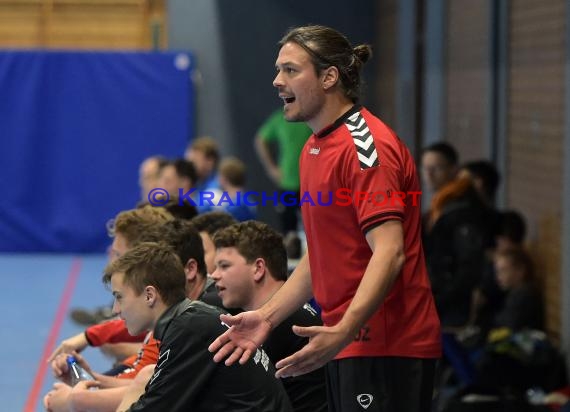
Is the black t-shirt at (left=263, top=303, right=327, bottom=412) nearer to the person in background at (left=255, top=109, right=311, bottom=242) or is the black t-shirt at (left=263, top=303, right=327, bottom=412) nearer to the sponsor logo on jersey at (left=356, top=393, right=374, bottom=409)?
the sponsor logo on jersey at (left=356, top=393, right=374, bottom=409)

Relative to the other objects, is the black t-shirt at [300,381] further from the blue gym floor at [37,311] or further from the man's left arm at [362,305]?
the blue gym floor at [37,311]

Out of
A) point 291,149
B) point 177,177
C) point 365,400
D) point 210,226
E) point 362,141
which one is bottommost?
point 365,400

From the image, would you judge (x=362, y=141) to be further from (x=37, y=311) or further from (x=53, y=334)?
(x=37, y=311)

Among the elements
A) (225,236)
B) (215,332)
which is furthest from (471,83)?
(215,332)

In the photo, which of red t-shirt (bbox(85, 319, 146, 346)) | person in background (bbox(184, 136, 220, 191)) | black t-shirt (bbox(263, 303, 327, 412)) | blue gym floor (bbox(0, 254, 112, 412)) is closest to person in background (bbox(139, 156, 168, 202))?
person in background (bbox(184, 136, 220, 191))

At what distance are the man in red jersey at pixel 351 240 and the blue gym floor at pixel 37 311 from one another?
4260mm

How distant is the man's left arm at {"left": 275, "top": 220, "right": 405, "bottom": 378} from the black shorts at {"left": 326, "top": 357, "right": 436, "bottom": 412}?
35 centimetres

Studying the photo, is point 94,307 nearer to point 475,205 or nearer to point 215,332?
point 475,205

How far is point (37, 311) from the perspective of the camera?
11094 mm

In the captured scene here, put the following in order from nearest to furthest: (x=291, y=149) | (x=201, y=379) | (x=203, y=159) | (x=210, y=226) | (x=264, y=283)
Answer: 1. (x=201, y=379)
2. (x=264, y=283)
3. (x=210, y=226)
4. (x=203, y=159)
5. (x=291, y=149)

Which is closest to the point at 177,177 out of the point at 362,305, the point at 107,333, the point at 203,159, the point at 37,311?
the point at 203,159

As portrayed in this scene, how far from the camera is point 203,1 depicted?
1653cm

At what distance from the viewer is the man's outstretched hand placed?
325 cm

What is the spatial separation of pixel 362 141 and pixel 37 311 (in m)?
8.26
